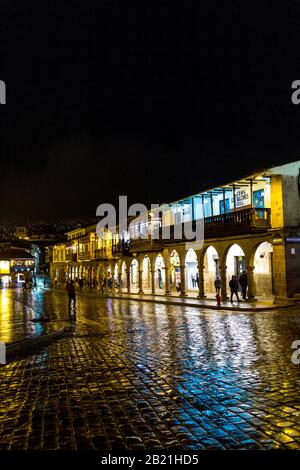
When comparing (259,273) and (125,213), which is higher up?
(125,213)

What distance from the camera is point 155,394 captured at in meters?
7.21

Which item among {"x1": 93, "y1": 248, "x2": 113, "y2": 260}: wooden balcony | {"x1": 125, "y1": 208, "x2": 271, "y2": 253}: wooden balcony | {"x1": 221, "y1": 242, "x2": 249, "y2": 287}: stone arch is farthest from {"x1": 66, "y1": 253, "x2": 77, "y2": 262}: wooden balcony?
{"x1": 221, "y1": 242, "x2": 249, "y2": 287}: stone arch

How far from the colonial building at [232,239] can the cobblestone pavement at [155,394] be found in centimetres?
1216

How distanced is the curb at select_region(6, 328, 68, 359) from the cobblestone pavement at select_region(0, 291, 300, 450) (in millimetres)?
461

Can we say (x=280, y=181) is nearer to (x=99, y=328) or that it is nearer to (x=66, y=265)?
(x=99, y=328)

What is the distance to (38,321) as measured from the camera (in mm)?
18797

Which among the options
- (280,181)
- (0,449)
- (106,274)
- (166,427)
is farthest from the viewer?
(106,274)

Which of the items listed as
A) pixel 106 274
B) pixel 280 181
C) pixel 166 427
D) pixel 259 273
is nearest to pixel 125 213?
pixel 106 274

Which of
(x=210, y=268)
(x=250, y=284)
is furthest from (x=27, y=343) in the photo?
(x=210, y=268)

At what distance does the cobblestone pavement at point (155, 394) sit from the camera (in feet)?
17.5

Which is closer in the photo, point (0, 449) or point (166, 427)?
point (0, 449)

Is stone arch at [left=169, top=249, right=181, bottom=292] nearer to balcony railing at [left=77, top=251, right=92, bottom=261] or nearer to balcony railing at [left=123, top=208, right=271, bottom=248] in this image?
balcony railing at [left=123, top=208, right=271, bottom=248]

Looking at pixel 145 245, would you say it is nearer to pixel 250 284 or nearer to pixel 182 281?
pixel 182 281

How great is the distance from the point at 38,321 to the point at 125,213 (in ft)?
96.2
